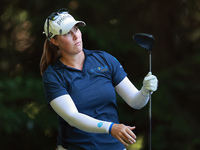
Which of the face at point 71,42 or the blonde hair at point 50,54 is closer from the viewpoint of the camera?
the face at point 71,42

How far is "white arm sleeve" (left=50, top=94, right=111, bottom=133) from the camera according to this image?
2.21 metres

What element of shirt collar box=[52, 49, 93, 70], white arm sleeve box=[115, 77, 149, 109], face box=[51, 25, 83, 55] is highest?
face box=[51, 25, 83, 55]

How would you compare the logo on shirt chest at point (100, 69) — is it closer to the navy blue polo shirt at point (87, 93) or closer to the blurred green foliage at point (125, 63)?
the navy blue polo shirt at point (87, 93)

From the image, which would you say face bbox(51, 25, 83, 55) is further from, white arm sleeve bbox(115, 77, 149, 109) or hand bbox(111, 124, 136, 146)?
hand bbox(111, 124, 136, 146)

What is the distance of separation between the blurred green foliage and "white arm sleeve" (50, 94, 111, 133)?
1.88m

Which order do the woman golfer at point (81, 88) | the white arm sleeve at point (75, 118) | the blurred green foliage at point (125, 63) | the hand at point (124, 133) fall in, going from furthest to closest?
the blurred green foliage at point (125, 63) < the woman golfer at point (81, 88) < the white arm sleeve at point (75, 118) < the hand at point (124, 133)

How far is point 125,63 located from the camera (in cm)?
450

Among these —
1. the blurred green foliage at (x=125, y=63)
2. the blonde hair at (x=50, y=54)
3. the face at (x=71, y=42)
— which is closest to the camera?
the face at (x=71, y=42)

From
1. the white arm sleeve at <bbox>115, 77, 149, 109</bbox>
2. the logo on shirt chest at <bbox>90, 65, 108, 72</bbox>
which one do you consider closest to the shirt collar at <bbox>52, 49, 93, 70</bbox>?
the logo on shirt chest at <bbox>90, 65, 108, 72</bbox>

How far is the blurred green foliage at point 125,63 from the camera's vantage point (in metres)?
4.23

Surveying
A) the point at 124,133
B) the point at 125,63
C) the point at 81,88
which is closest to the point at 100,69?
the point at 81,88

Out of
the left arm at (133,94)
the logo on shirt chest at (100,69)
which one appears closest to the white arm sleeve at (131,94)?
the left arm at (133,94)

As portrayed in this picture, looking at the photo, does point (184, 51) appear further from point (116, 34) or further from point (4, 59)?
point (4, 59)

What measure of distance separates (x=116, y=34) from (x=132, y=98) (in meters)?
1.99
